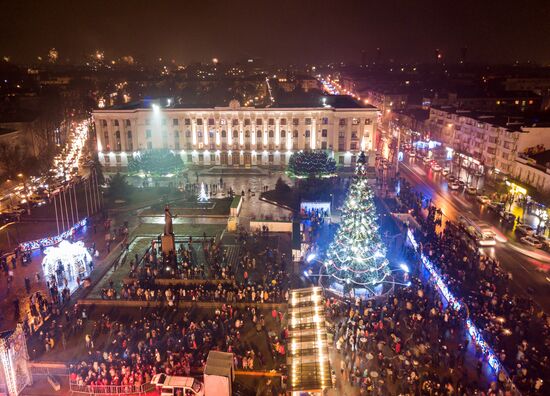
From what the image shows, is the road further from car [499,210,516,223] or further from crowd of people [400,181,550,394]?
crowd of people [400,181,550,394]

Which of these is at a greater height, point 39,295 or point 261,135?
point 261,135

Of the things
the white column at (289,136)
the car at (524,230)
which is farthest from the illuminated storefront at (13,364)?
the white column at (289,136)

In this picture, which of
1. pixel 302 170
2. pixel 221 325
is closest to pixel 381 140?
pixel 302 170

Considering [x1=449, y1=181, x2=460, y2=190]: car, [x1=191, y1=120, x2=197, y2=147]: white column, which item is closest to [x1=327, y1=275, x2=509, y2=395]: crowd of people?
[x1=449, y1=181, x2=460, y2=190]: car

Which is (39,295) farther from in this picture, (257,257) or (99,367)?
(257,257)

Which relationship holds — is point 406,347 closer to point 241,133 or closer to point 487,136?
point 487,136

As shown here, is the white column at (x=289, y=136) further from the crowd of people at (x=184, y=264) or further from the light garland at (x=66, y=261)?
the light garland at (x=66, y=261)
